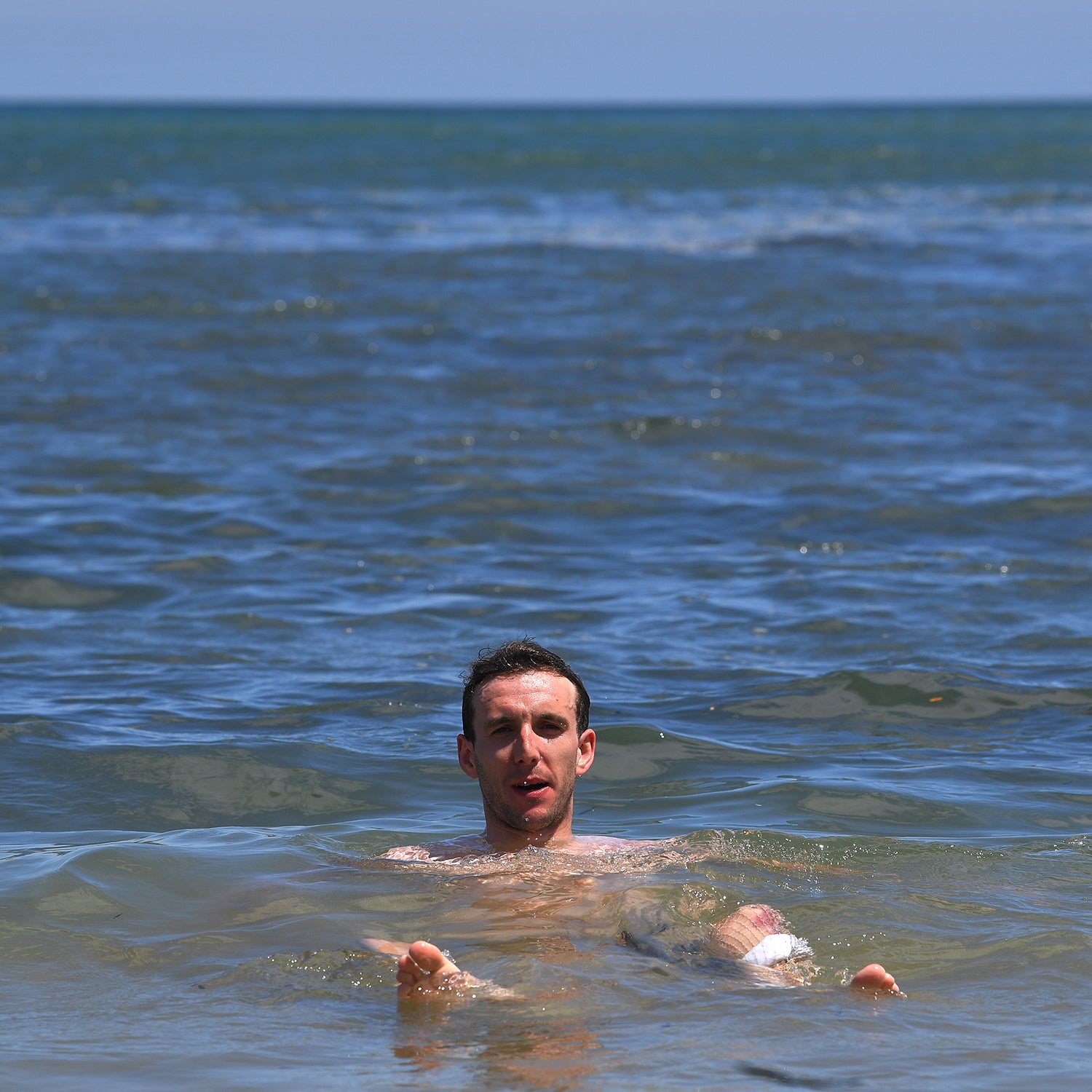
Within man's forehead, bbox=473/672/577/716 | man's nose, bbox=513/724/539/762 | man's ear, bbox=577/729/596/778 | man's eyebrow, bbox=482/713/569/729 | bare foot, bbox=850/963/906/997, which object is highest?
man's forehead, bbox=473/672/577/716

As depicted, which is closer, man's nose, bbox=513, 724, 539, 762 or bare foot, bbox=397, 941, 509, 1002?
bare foot, bbox=397, 941, 509, 1002

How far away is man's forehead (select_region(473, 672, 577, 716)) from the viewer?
5582mm

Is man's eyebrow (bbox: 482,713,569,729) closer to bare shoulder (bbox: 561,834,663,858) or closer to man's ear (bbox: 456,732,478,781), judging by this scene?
man's ear (bbox: 456,732,478,781)

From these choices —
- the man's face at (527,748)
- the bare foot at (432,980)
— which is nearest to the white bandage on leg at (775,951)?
the bare foot at (432,980)

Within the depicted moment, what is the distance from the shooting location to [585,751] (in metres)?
5.81

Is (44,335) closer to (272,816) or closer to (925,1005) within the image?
(272,816)

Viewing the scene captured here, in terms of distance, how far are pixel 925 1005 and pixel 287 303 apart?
51.6 feet

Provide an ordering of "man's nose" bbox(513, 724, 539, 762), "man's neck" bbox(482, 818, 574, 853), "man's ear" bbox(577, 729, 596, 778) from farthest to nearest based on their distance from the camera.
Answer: "man's ear" bbox(577, 729, 596, 778) → "man's neck" bbox(482, 818, 574, 853) → "man's nose" bbox(513, 724, 539, 762)

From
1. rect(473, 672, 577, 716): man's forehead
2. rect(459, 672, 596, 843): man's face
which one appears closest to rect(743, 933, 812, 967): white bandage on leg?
rect(459, 672, 596, 843): man's face

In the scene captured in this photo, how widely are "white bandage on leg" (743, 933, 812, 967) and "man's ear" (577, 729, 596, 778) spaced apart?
3.56ft

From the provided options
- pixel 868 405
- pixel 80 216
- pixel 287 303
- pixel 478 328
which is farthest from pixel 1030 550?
pixel 80 216

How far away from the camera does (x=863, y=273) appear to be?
2189 cm

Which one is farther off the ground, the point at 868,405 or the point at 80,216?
the point at 80,216

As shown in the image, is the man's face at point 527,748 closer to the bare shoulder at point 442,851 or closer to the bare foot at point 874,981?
the bare shoulder at point 442,851
